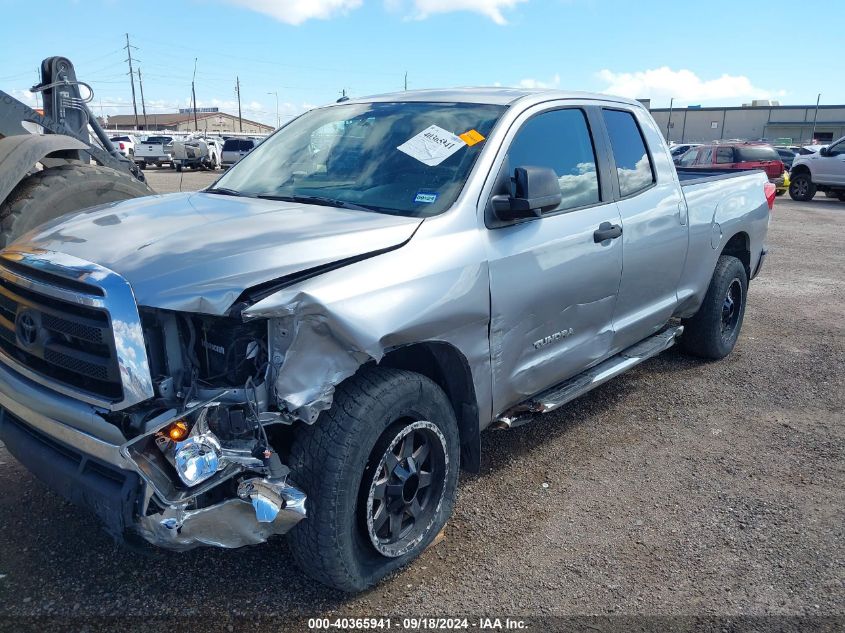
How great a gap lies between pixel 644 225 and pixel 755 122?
3049 inches

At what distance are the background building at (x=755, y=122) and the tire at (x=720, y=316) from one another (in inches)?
2693

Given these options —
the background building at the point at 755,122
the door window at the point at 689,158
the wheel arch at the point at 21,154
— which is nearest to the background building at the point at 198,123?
the background building at the point at 755,122

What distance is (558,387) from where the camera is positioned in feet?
13.0

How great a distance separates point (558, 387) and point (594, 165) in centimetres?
132

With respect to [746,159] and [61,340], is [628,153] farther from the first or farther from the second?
[746,159]

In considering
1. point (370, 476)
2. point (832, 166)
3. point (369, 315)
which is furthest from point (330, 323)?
point (832, 166)

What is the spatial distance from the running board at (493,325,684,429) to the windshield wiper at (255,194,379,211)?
1278 millimetres

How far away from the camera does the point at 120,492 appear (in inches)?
92.7

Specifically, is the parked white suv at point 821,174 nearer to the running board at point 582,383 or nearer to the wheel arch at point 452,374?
the running board at point 582,383

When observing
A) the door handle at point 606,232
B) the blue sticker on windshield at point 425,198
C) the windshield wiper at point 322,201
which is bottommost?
the door handle at point 606,232

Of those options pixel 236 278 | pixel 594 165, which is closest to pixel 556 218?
pixel 594 165

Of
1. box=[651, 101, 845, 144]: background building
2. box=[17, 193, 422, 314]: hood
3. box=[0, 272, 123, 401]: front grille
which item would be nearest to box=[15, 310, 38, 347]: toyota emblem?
box=[0, 272, 123, 401]: front grille

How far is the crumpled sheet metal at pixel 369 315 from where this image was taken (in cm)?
242

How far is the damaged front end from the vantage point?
231 centimetres
